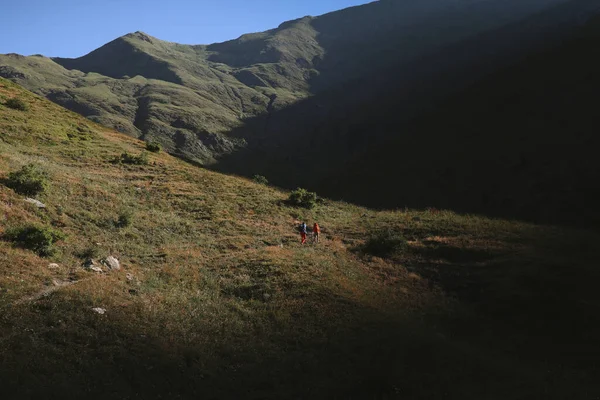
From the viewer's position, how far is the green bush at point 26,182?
2381cm

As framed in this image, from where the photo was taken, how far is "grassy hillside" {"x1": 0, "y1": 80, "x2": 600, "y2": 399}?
13070 mm

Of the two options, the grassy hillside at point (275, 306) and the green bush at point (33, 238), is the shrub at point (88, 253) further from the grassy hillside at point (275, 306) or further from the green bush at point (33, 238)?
the green bush at point (33, 238)

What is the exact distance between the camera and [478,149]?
307ft

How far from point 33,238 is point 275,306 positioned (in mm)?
12369

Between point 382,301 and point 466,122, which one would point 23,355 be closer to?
point 382,301

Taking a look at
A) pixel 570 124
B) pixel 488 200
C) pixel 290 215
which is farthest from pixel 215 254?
pixel 570 124

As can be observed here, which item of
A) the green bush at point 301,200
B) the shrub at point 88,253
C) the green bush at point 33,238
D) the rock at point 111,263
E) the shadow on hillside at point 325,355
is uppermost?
the green bush at point 301,200

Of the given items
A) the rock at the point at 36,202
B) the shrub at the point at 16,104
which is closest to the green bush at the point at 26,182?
the rock at the point at 36,202

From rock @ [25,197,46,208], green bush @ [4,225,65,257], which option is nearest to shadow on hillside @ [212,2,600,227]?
green bush @ [4,225,65,257]

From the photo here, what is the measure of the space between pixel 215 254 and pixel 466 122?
103 m

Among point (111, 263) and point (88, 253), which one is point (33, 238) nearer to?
point (88, 253)

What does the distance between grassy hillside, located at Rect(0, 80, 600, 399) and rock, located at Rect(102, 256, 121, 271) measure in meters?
0.58

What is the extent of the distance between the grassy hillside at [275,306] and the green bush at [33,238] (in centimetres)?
36

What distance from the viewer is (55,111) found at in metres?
56.6
